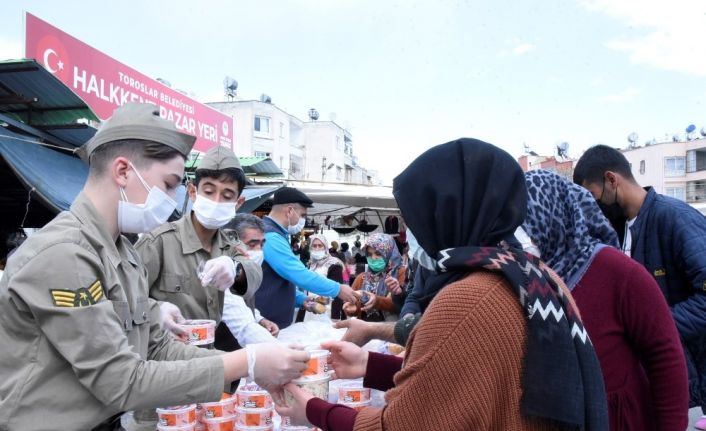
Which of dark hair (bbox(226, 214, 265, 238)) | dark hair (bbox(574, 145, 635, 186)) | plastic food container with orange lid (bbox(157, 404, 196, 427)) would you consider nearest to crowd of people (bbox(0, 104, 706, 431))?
plastic food container with orange lid (bbox(157, 404, 196, 427))

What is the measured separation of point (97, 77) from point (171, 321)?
20.3 feet

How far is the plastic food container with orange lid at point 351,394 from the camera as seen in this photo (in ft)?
5.41

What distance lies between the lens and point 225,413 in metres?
1.62

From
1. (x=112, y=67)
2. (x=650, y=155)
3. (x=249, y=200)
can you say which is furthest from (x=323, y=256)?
(x=650, y=155)

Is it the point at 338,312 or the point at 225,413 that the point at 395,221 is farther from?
the point at 225,413

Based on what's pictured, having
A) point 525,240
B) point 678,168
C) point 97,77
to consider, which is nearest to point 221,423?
point 525,240

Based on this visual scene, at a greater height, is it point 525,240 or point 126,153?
point 126,153

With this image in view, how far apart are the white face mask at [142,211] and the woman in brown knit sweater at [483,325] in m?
0.82

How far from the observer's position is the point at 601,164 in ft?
8.90

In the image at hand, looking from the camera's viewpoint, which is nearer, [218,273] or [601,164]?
[218,273]

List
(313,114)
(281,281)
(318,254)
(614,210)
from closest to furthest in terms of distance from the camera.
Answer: (614,210), (281,281), (318,254), (313,114)

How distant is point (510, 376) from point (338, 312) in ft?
15.7

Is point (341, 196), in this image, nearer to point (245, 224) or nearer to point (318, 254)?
point (318, 254)

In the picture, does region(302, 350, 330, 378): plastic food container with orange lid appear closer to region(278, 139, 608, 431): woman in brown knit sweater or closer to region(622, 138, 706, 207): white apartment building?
region(278, 139, 608, 431): woman in brown knit sweater
